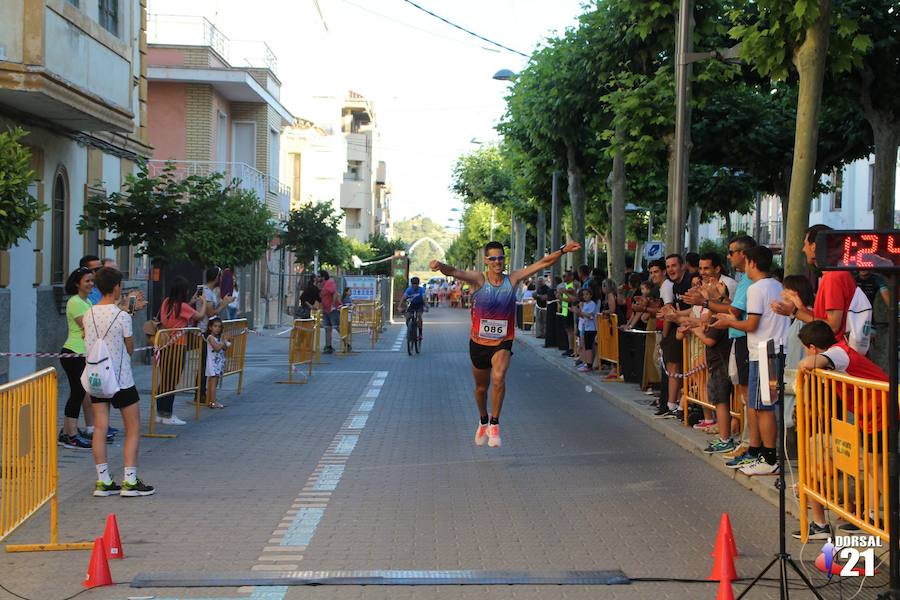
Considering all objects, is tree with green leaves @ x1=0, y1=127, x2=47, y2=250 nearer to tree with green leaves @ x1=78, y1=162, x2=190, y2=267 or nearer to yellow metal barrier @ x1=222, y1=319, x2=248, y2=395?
yellow metal barrier @ x1=222, y1=319, x2=248, y2=395

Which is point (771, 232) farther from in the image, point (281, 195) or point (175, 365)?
point (175, 365)

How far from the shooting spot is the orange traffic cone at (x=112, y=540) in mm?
7004

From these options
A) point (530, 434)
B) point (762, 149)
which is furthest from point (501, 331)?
point (762, 149)

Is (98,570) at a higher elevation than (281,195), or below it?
below

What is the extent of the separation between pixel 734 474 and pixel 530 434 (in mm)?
3337

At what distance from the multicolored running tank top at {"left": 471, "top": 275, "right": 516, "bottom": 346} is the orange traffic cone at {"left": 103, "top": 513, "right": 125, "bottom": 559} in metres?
5.17

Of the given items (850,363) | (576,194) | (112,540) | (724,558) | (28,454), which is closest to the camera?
(724,558)

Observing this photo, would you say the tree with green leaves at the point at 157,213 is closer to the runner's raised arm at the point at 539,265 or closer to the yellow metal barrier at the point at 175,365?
the yellow metal barrier at the point at 175,365

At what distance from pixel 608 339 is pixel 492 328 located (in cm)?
929

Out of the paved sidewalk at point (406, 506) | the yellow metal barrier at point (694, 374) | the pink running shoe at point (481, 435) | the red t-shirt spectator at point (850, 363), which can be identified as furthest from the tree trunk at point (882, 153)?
the red t-shirt spectator at point (850, 363)

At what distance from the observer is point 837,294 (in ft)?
27.8

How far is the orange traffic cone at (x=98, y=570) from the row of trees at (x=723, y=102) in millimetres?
8453

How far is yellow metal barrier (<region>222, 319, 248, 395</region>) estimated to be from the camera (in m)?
16.6

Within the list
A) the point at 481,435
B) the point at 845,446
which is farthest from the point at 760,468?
the point at 845,446
